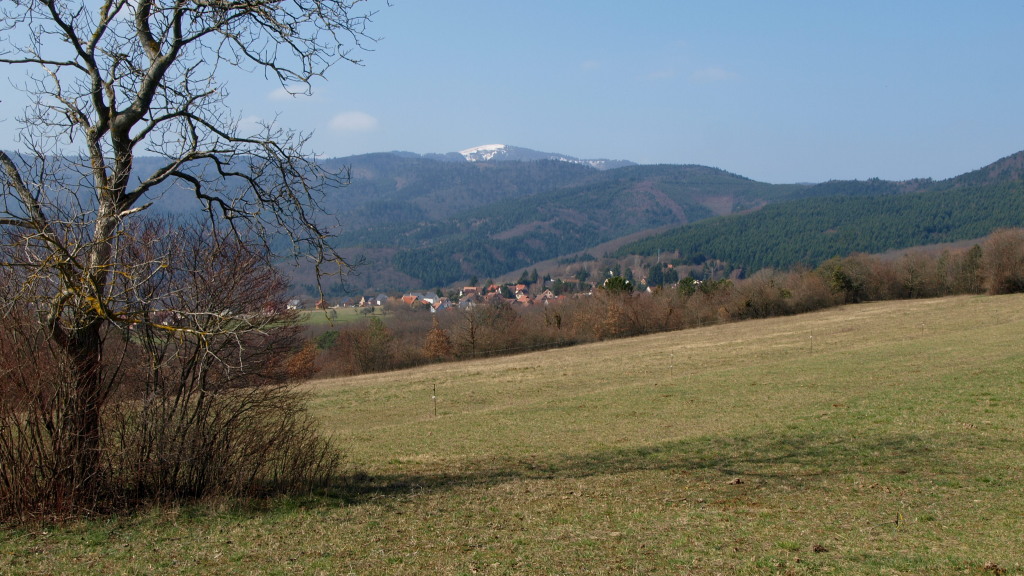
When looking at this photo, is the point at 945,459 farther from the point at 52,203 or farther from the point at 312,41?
the point at 52,203

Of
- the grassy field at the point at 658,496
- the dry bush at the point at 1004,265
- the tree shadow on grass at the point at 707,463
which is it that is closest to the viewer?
the grassy field at the point at 658,496

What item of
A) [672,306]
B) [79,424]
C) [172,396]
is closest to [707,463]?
[172,396]

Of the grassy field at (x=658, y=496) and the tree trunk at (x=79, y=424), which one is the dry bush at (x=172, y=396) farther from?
the grassy field at (x=658, y=496)

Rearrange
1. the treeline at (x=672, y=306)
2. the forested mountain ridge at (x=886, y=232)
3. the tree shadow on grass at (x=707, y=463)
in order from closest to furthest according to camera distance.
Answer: the tree shadow on grass at (x=707, y=463)
the treeline at (x=672, y=306)
the forested mountain ridge at (x=886, y=232)

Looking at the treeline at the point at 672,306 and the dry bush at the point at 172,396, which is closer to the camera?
the dry bush at the point at 172,396

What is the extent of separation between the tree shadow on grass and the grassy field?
0.07m

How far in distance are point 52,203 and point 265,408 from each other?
3500mm

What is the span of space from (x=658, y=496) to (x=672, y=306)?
6721 cm

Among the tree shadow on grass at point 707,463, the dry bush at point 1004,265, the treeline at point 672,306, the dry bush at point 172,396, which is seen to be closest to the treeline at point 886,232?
the treeline at point 672,306

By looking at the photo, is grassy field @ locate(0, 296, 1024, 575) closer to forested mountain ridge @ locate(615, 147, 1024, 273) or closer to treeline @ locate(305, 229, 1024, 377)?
treeline @ locate(305, 229, 1024, 377)

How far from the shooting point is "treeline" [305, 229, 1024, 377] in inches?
2530

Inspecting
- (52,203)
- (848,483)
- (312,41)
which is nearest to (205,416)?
(52,203)

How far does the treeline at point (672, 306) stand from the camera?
64.2 m

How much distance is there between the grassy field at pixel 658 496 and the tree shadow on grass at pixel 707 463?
0.22 ft
